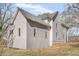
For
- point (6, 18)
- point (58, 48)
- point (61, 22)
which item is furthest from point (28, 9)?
point (58, 48)

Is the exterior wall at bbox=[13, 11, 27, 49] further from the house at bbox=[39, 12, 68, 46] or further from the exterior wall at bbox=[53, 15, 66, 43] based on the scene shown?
the exterior wall at bbox=[53, 15, 66, 43]

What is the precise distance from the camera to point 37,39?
1788mm

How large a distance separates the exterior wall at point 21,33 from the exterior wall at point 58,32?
283 mm

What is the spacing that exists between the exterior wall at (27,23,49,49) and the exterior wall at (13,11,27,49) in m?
0.04

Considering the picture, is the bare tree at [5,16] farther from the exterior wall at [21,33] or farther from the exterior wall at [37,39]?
the exterior wall at [37,39]

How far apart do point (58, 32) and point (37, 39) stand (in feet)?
0.69

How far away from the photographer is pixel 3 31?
178cm

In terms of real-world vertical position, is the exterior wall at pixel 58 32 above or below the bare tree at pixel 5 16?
below

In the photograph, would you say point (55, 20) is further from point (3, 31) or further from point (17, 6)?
point (3, 31)

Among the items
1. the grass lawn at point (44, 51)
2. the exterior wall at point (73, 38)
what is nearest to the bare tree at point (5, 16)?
the grass lawn at point (44, 51)

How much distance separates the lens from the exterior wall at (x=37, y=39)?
69.7 inches

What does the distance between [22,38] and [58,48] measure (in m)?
0.35

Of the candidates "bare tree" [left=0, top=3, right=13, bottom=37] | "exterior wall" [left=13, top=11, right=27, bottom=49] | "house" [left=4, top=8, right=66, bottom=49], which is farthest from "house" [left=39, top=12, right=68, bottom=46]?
"bare tree" [left=0, top=3, right=13, bottom=37]

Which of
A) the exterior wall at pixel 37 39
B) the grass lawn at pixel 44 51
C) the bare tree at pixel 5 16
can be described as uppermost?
the bare tree at pixel 5 16
